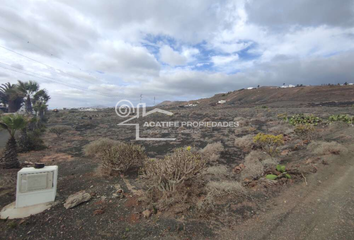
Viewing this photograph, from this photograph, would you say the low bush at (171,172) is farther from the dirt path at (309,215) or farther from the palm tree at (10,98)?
the palm tree at (10,98)

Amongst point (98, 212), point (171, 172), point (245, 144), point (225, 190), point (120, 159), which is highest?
point (171, 172)

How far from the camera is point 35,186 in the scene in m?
4.21

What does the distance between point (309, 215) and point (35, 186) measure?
20.6 feet

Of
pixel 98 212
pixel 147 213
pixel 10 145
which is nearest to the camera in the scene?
pixel 147 213

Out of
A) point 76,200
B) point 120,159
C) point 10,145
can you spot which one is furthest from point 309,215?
point 10,145

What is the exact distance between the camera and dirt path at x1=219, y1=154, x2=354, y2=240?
3162 millimetres

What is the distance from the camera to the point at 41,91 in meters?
23.6

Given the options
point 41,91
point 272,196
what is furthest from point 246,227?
point 41,91

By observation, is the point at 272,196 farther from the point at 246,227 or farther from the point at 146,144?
the point at 146,144

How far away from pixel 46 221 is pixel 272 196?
5400 mm

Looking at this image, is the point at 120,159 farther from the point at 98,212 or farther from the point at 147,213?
the point at 147,213

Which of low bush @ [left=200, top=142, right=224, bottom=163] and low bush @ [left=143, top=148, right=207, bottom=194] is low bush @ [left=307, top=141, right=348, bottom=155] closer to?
low bush @ [left=200, top=142, right=224, bottom=163]

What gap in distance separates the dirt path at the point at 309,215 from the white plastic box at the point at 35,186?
14.0ft

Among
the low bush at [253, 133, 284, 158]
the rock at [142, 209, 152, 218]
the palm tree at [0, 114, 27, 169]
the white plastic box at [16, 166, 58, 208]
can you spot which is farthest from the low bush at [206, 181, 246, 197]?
the palm tree at [0, 114, 27, 169]
